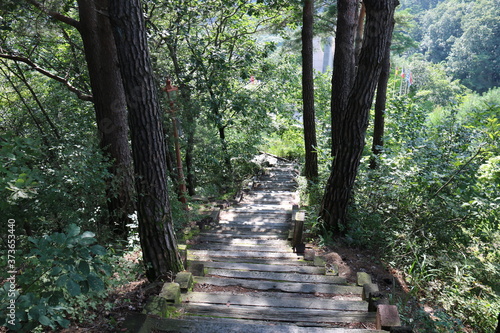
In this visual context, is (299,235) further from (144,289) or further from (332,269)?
(144,289)

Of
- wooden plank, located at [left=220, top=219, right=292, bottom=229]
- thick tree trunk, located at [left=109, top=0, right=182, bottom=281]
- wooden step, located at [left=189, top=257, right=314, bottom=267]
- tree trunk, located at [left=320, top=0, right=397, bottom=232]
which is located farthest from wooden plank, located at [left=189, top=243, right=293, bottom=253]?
thick tree trunk, located at [left=109, top=0, right=182, bottom=281]

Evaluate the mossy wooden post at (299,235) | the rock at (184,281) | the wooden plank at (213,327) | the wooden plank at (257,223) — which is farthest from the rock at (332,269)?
the wooden plank at (257,223)

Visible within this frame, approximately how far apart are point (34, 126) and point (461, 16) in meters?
82.9

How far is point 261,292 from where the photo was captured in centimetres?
415

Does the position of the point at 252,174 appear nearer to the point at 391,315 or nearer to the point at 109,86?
the point at 109,86

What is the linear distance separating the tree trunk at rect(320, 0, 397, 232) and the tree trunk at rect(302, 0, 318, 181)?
3074mm

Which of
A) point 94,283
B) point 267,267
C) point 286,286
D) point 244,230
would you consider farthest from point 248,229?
point 94,283

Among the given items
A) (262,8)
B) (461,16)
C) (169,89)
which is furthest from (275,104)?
(461,16)

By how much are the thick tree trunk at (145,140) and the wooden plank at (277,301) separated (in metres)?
0.74

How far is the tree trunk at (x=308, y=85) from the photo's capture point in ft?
30.8

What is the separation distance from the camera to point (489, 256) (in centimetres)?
632

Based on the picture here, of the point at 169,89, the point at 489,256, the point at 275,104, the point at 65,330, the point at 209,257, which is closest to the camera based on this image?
the point at 65,330

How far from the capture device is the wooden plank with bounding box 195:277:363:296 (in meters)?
4.09

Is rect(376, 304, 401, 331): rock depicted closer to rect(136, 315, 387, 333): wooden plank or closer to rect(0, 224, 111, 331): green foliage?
rect(136, 315, 387, 333): wooden plank
